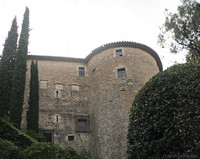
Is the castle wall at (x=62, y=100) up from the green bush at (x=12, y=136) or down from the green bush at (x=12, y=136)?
up

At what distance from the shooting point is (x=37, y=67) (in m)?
21.7

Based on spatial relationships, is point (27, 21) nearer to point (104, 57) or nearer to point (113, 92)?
point (104, 57)

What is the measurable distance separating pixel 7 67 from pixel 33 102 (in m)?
4.39

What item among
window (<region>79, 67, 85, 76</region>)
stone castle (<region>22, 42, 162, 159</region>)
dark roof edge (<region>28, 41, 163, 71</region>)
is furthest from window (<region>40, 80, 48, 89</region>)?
window (<region>79, 67, 85, 76</region>)

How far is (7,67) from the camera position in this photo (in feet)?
69.1

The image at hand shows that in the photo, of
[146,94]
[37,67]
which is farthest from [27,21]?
[146,94]

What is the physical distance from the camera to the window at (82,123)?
20.9 metres

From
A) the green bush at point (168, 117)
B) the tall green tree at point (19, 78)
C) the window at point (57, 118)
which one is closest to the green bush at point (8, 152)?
the green bush at point (168, 117)

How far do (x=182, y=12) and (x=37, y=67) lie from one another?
522 inches

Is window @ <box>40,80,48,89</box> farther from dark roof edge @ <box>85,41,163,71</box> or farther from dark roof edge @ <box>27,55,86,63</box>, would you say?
dark roof edge @ <box>85,41,163,71</box>

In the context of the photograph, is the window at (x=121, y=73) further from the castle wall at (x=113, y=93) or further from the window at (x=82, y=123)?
the window at (x=82, y=123)

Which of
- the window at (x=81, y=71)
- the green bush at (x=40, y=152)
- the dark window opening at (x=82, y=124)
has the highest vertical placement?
the window at (x=81, y=71)

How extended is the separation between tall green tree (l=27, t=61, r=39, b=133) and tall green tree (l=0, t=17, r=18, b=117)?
5.78 ft

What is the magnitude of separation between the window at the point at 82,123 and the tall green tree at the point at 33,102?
3759 millimetres
